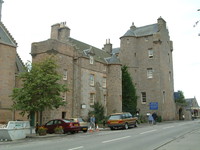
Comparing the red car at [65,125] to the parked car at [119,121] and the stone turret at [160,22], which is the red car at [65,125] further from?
the stone turret at [160,22]

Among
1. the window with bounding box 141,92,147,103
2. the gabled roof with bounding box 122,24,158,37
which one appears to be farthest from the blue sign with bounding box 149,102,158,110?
the gabled roof with bounding box 122,24,158,37

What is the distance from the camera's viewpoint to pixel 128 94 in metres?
46.0

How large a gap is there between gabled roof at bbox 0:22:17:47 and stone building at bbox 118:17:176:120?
2331 cm

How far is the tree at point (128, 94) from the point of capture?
4566 cm

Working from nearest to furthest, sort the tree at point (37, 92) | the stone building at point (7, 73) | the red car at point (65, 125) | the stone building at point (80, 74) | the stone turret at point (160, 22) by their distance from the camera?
1. the tree at point (37, 92)
2. the red car at point (65, 125)
3. the stone building at point (7, 73)
4. the stone building at point (80, 74)
5. the stone turret at point (160, 22)

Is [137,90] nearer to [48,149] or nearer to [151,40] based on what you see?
[151,40]

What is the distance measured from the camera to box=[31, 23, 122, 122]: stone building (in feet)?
110

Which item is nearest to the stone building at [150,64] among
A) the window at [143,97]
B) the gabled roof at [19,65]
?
the window at [143,97]

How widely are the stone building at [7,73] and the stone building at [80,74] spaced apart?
9.13 feet

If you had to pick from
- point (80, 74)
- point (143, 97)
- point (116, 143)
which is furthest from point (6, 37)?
point (143, 97)

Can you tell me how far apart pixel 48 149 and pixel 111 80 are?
99.4 ft

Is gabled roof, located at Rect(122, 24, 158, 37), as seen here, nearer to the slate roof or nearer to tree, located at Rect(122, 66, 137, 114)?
tree, located at Rect(122, 66, 137, 114)

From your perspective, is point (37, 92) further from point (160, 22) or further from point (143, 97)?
point (160, 22)

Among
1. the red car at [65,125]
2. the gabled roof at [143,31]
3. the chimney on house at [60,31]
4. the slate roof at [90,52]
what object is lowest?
the red car at [65,125]
